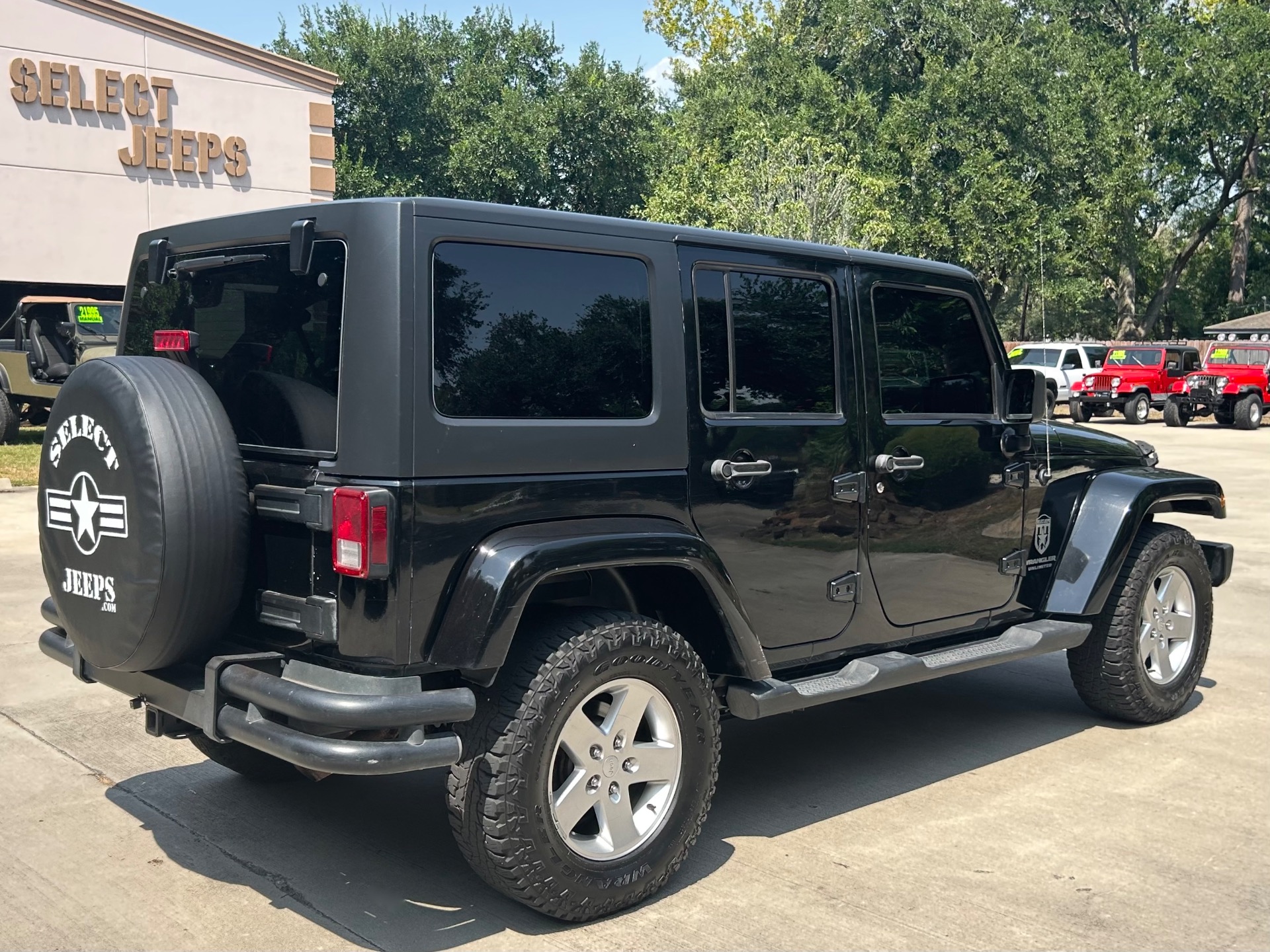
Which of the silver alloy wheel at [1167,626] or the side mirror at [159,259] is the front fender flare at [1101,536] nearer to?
the silver alloy wheel at [1167,626]

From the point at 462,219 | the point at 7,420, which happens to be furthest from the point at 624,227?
the point at 7,420

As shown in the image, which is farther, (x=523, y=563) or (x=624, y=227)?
(x=624, y=227)

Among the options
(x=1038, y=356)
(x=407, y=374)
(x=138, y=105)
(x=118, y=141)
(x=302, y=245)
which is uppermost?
(x=138, y=105)

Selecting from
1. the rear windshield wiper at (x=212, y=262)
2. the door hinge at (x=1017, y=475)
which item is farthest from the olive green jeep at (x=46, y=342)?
the door hinge at (x=1017, y=475)

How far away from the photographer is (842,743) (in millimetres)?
5543

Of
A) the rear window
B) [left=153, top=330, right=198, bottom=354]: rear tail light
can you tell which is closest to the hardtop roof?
the rear window

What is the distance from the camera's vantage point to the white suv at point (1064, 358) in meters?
31.4

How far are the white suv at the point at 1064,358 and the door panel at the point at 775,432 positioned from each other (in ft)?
92.1

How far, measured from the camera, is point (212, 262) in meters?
4.05

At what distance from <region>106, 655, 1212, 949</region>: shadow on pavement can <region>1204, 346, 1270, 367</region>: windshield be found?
2669 cm

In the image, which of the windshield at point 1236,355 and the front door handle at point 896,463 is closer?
the front door handle at point 896,463

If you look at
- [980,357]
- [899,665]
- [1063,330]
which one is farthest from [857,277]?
[1063,330]

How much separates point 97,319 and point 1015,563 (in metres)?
15.4

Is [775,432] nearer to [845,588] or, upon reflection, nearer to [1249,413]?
[845,588]
